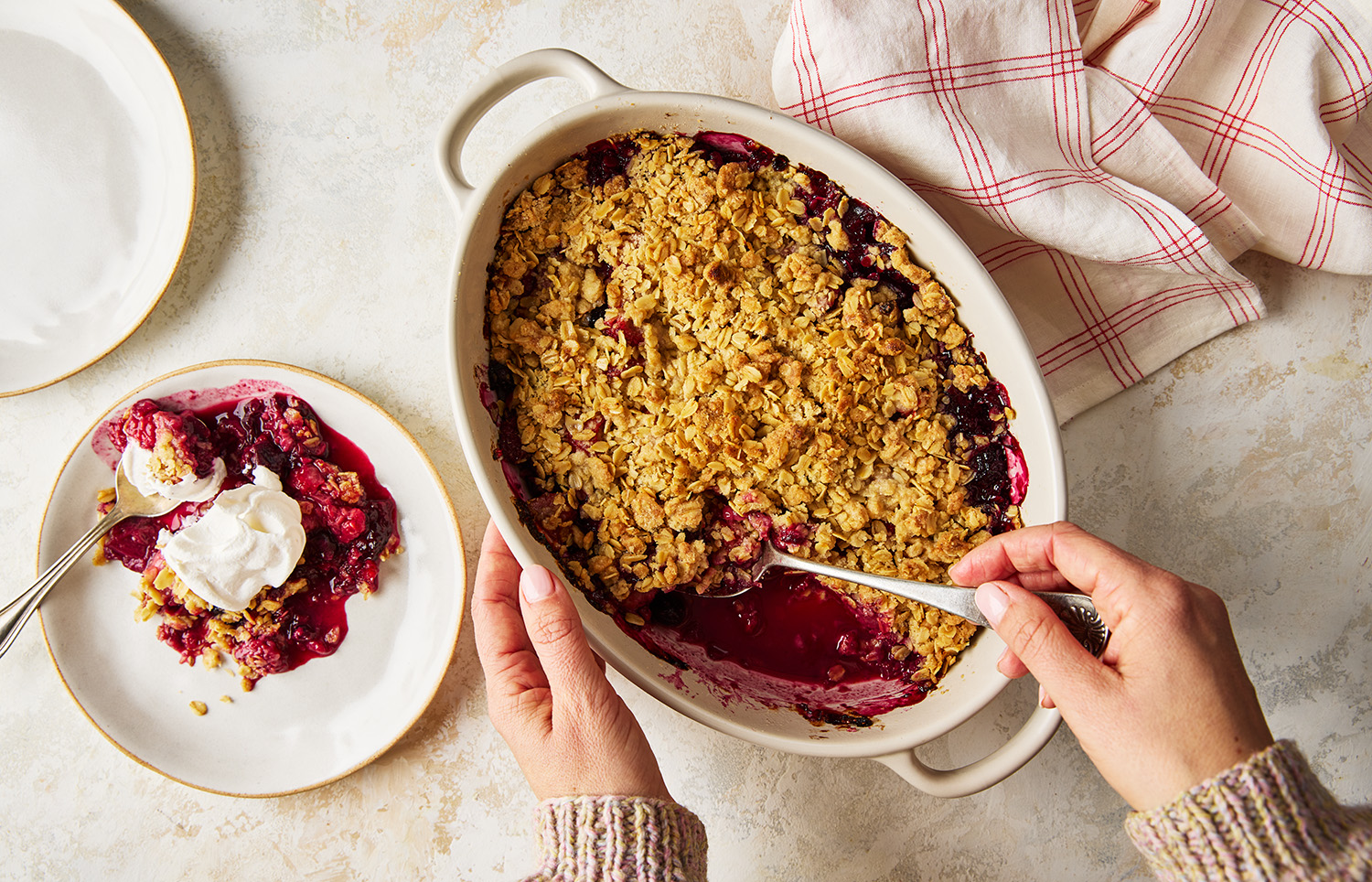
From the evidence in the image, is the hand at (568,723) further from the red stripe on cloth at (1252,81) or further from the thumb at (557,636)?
the red stripe on cloth at (1252,81)

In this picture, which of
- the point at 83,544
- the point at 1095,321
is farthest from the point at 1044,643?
the point at 83,544

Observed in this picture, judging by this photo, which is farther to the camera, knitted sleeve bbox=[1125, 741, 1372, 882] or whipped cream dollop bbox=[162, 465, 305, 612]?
whipped cream dollop bbox=[162, 465, 305, 612]

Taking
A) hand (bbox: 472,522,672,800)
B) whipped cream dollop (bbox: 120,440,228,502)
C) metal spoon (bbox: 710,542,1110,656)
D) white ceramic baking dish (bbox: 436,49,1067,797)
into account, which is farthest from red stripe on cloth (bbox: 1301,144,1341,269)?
whipped cream dollop (bbox: 120,440,228,502)

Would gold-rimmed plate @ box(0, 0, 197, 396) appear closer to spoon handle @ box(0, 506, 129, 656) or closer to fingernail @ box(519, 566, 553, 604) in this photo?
spoon handle @ box(0, 506, 129, 656)

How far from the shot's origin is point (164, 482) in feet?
4.32

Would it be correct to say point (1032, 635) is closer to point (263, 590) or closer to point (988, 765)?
point (988, 765)

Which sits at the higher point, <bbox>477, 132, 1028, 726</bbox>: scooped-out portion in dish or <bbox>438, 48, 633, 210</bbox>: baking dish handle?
<bbox>438, 48, 633, 210</bbox>: baking dish handle

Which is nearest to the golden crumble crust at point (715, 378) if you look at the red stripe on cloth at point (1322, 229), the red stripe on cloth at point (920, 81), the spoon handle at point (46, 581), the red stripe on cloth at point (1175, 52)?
the red stripe on cloth at point (920, 81)

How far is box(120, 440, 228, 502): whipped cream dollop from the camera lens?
4.34ft

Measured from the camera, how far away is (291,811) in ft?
4.73

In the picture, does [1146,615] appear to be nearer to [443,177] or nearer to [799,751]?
[799,751]

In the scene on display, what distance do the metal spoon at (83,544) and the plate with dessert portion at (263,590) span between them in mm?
26

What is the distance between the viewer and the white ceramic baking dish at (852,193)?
3.67 ft

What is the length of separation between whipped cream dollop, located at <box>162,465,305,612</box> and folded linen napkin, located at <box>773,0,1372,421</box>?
1.04m
